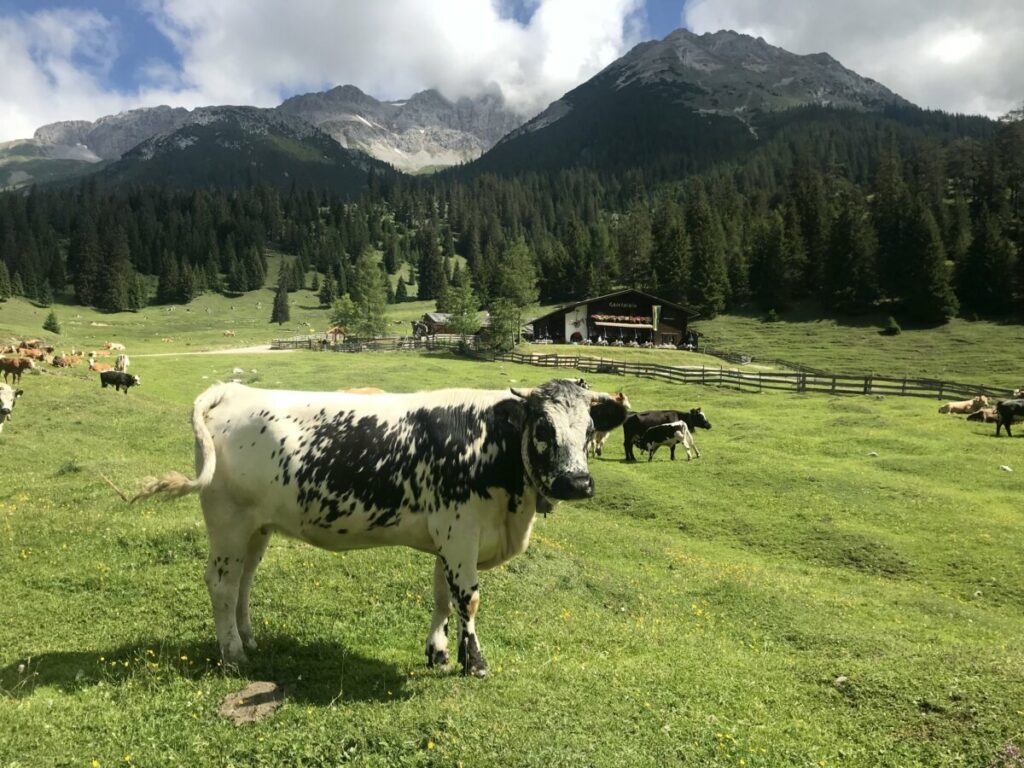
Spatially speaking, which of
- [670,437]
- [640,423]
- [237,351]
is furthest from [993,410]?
[237,351]

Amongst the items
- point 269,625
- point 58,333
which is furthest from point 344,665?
point 58,333

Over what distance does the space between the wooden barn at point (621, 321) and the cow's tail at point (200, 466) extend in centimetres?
9037

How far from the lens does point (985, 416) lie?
112ft

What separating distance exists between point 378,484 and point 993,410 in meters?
40.6

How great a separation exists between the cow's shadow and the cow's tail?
74.0 inches

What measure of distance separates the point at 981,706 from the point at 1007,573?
38.8 feet

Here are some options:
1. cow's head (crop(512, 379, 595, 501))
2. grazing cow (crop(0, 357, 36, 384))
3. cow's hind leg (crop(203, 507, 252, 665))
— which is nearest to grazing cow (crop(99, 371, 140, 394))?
grazing cow (crop(0, 357, 36, 384))

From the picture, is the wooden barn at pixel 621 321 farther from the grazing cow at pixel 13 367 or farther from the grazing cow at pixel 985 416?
the grazing cow at pixel 13 367

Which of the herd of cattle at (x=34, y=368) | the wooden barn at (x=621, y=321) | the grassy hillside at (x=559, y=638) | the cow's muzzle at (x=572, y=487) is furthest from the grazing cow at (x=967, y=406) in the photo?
the wooden barn at (x=621, y=321)

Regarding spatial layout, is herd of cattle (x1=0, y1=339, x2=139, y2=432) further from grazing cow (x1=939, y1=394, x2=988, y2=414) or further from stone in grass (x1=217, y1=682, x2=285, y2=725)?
grazing cow (x1=939, y1=394, x2=988, y2=414)

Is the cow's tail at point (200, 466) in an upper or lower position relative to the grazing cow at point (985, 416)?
upper

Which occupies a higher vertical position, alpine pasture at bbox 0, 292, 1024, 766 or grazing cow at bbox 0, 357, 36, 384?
grazing cow at bbox 0, 357, 36, 384

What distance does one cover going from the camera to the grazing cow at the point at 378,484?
6.71 m

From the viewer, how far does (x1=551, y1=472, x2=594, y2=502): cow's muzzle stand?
6020mm
